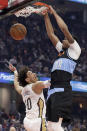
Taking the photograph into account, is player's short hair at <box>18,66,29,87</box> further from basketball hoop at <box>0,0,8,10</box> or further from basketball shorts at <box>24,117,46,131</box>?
basketball hoop at <box>0,0,8,10</box>

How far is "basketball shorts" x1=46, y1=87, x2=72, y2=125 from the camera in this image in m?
5.71

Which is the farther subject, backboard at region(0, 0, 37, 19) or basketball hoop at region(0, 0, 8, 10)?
basketball hoop at region(0, 0, 8, 10)

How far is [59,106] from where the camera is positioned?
572 centimetres

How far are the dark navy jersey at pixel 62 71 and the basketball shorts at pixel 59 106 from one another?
5.4 inches

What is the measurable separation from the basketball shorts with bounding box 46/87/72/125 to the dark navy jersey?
138 mm

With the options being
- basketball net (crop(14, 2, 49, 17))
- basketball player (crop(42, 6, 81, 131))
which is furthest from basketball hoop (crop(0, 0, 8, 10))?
basketball player (crop(42, 6, 81, 131))

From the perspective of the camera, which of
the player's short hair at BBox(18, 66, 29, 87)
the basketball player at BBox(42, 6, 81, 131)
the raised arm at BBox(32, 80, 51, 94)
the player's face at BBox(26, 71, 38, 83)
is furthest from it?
the player's short hair at BBox(18, 66, 29, 87)

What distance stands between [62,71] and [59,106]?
0.53 meters

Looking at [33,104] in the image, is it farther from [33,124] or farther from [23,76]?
[23,76]

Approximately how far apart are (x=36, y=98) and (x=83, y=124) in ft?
50.9

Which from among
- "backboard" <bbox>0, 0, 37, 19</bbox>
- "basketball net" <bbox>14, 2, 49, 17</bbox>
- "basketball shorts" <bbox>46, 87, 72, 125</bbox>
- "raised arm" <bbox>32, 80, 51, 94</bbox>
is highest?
"backboard" <bbox>0, 0, 37, 19</bbox>

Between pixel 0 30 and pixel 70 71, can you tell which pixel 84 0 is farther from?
pixel 70 71

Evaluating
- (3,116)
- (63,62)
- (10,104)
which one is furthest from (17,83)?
(10,104)

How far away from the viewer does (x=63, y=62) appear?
5.77 meters
